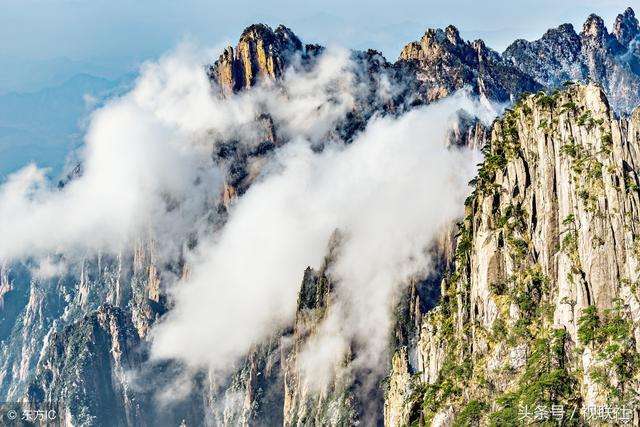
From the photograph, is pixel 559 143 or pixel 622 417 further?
pixel 559 143

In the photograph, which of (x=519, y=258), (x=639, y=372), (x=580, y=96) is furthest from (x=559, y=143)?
(x=639, y=372)

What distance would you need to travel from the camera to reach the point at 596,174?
185500 millimetres

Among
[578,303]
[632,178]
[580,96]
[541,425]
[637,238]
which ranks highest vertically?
[580,96]

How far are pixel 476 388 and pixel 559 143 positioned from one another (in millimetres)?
52555

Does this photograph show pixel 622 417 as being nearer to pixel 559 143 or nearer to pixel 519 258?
pixel 519 258

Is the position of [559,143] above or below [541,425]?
above

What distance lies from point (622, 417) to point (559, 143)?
5613cm

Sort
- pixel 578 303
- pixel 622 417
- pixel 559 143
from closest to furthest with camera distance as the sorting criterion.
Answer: pixel 622 417, pixel 578 303, pixel 559 143

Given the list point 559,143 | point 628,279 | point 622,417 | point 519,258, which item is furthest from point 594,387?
point 559,143

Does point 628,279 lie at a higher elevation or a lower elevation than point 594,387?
higher

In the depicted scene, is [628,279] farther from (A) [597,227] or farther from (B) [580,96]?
(B) [580,96]

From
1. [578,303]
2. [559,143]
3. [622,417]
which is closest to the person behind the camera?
[622,417]

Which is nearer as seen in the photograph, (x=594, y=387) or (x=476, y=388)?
(x=594, y=387)

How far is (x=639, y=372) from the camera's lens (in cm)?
17112
